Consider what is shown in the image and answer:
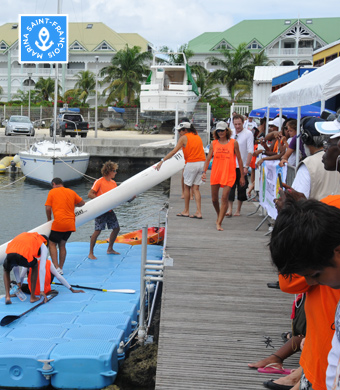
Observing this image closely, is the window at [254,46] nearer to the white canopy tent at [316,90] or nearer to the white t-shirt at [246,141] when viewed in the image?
the white t-shirt at [246,141]

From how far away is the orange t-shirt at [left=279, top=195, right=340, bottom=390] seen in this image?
240 cm

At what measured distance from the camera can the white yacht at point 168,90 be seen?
3975 cm

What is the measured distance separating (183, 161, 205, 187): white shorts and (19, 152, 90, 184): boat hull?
15.1 m

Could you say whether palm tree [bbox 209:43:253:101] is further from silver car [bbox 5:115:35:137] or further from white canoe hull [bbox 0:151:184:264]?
white canoe hull [bbox 0:151:184:264]

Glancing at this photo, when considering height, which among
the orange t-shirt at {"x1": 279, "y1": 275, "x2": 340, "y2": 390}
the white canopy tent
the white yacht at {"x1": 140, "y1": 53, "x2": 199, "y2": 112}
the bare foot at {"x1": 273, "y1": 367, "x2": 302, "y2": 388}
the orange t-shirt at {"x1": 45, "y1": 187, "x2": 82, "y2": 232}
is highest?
the white yacht at {"x1": 140, "y1": 53, "x2": 199, "y2": 112}

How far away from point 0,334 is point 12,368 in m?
0.90

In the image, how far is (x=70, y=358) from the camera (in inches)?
229

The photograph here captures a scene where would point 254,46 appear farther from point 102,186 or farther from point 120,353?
point 120,353

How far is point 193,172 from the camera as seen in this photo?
10.6 m

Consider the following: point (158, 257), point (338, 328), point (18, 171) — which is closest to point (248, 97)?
point (18, 171)

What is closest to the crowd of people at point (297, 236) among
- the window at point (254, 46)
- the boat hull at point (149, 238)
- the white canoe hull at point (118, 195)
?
the white canoe hull at point (118, 195)

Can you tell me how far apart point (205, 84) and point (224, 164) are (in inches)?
2029

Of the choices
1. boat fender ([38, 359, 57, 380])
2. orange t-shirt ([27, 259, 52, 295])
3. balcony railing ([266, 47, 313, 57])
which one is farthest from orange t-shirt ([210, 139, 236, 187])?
balcony railing ([266, 47, 313, 57])

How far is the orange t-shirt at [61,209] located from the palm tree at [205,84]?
49086 millimetres
